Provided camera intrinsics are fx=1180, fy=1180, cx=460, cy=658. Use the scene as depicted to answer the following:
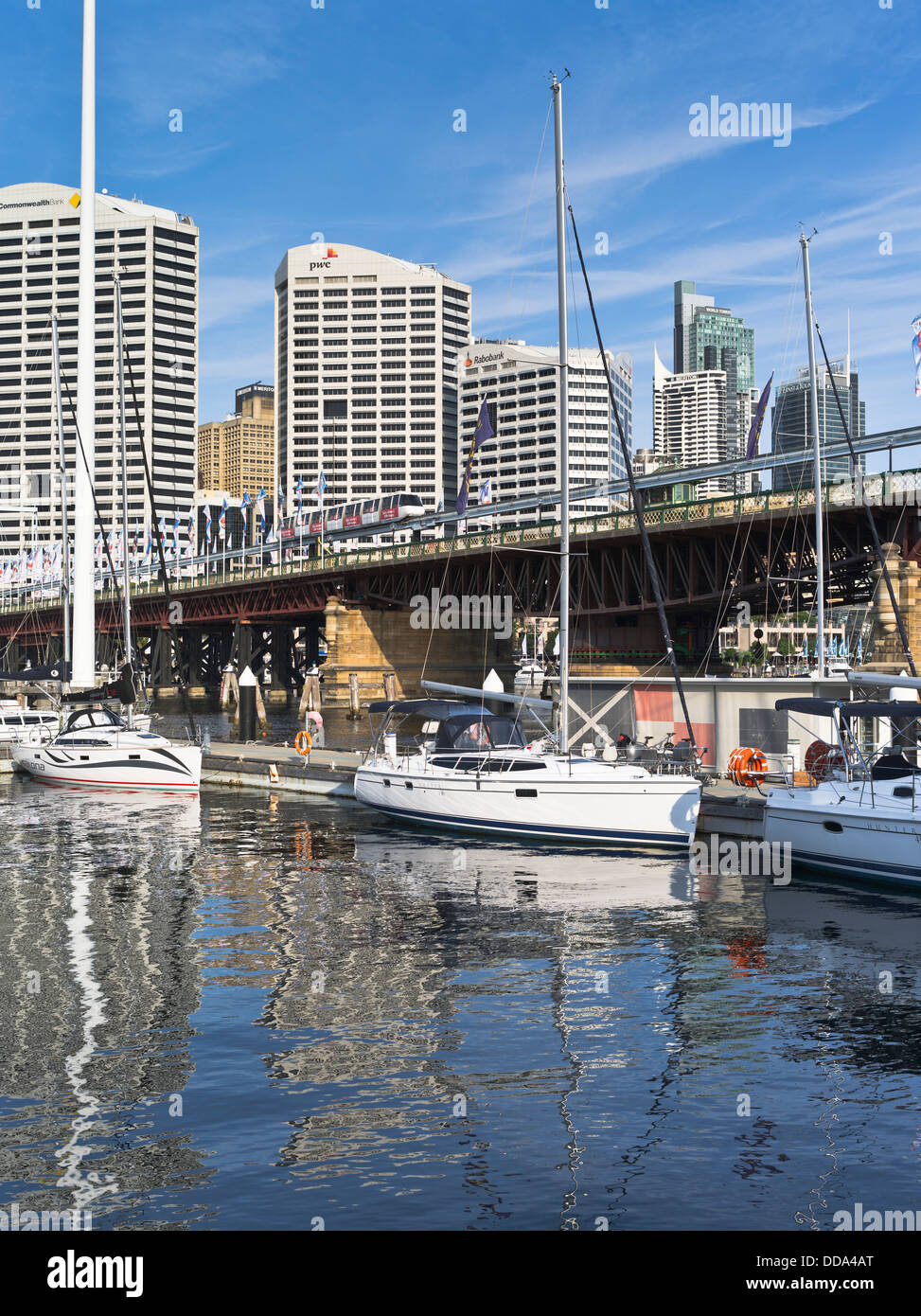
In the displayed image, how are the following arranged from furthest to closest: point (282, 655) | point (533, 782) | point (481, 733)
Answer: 1. point (282, 655)
2. point (481, 733)
3. point (533, 782)

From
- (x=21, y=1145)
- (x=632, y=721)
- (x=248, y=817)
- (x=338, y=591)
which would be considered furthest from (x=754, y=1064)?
(x=338, y=591)

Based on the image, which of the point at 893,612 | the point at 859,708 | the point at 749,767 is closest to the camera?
the point at 859,708

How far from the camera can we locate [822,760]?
99.1 feet

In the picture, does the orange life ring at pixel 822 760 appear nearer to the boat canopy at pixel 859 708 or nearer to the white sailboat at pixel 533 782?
the boat canopy at pixel 859 708

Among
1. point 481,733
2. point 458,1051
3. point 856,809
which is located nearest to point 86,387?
point 481,733

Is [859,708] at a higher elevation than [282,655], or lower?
lower

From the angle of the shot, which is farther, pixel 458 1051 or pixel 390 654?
pixel 390 654

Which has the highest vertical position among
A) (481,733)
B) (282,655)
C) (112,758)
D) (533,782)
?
(282,655)

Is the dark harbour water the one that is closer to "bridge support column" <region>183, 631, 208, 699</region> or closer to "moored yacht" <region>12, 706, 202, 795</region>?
"moored yacht" <region>12, 706, 202, 795</region>

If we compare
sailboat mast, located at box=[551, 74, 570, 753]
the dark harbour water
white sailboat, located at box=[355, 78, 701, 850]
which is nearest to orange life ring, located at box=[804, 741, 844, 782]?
white sailboat, located at box=[355, 78, 701, 850]

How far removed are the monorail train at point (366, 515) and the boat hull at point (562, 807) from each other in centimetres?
8273

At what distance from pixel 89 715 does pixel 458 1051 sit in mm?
35729

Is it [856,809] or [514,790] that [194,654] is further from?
[856,809]
